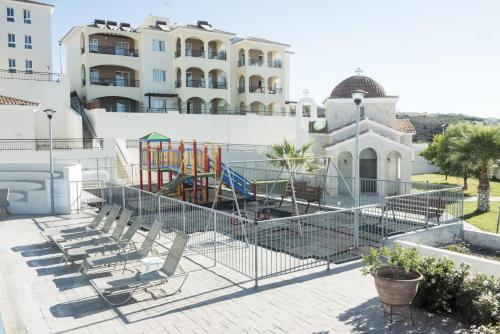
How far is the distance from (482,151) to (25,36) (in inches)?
1570

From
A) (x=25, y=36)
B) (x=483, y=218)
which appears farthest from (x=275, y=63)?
(x=483, y=218)

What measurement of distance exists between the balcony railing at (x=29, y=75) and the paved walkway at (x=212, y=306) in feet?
102

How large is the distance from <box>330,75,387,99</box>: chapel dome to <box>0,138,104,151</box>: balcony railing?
17388mm

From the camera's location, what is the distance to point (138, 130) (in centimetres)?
4016

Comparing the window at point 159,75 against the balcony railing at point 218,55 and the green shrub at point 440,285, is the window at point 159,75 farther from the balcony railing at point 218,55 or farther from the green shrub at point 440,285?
the green shrub at point 440,285

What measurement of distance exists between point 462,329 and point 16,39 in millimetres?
45306

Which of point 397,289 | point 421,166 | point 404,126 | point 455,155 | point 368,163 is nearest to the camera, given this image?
point 397,289

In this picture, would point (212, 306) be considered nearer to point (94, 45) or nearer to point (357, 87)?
point (357, 87)

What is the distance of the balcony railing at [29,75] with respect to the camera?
126 ft

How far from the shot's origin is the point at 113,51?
45719mm

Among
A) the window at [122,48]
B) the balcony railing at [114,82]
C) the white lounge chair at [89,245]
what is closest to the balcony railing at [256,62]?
the balcony railing at [114,82]

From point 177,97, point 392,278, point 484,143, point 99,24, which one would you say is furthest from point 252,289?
point 99,24

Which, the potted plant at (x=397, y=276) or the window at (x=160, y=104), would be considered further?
the window at (x=160, y=104)

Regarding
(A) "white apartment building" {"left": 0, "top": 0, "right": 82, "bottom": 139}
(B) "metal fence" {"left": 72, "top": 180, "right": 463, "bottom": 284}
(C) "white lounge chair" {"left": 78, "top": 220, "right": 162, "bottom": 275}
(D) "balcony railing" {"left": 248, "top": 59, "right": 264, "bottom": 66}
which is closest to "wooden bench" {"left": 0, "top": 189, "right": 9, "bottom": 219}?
(B) "metal fence" {"left": 72, "top": 180, "right": 463, "bottom": 284}
